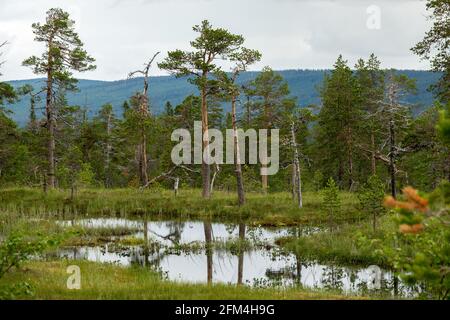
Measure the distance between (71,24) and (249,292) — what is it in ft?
103

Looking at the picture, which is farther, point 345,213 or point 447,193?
point 345,213

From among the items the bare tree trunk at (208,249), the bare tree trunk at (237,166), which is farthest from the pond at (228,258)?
the bare tree trunk at (237,166)

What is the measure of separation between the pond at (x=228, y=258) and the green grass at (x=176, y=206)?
294 centimetres

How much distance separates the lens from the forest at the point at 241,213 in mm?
10680

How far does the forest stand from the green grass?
0.43ft

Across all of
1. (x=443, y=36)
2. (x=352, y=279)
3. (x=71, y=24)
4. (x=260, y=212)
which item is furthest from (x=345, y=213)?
(x=71, y=24)

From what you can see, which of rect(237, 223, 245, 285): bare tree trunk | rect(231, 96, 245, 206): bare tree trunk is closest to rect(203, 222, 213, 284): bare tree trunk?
rect(237, 223, 245, 285): bare tree trunk

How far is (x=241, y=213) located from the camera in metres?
33.1

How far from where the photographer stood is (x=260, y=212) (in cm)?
3306

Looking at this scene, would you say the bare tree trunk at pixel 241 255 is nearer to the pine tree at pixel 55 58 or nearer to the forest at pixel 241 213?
the forest at pixel 241 213

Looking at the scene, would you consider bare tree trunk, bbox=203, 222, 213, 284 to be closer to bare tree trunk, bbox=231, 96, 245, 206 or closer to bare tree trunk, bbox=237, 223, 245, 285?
bare tree trunk, bbox=237, 223, 245, 285

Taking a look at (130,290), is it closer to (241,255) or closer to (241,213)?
(241,255)

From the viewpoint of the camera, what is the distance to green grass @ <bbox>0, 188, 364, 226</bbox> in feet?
103

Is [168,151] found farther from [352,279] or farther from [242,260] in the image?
[352,279]
